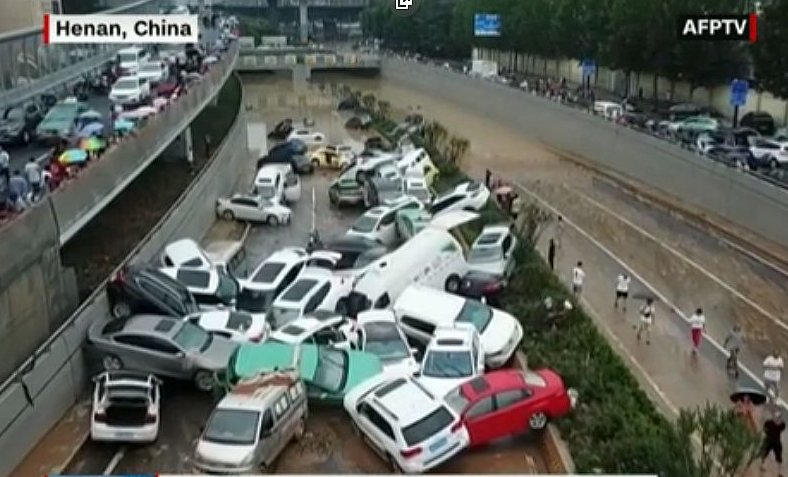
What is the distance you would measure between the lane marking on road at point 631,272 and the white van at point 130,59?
58.1ft

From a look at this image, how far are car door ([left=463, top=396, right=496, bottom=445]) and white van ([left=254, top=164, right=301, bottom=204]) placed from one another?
710 inches

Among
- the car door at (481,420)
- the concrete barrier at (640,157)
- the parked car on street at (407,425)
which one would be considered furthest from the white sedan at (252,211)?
the car door at (481,420)

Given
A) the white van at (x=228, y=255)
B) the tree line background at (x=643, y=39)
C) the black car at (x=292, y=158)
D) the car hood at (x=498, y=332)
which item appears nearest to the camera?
the car hood at (x=498, y=332)

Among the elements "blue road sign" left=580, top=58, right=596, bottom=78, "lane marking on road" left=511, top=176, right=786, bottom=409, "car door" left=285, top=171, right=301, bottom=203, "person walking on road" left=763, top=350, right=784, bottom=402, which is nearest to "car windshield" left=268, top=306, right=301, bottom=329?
"lane marking on road" left=511, top=176, right=786, bottom=409

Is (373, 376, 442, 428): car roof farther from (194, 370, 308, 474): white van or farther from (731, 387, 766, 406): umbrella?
(731, 387, 766, 406): umbrella

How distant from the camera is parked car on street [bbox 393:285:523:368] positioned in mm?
18078

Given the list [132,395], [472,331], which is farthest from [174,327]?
[472,331]

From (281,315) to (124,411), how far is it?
203 inches

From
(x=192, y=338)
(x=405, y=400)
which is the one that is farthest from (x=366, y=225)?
(x=405, y=400)

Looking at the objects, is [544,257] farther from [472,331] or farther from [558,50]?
[558,50]

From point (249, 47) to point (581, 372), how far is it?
8086 cm

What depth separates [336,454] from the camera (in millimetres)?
15289

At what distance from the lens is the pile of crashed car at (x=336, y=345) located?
14688 millimetres

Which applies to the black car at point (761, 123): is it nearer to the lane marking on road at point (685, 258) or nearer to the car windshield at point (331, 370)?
the lane marking on road at point (685, 258)
